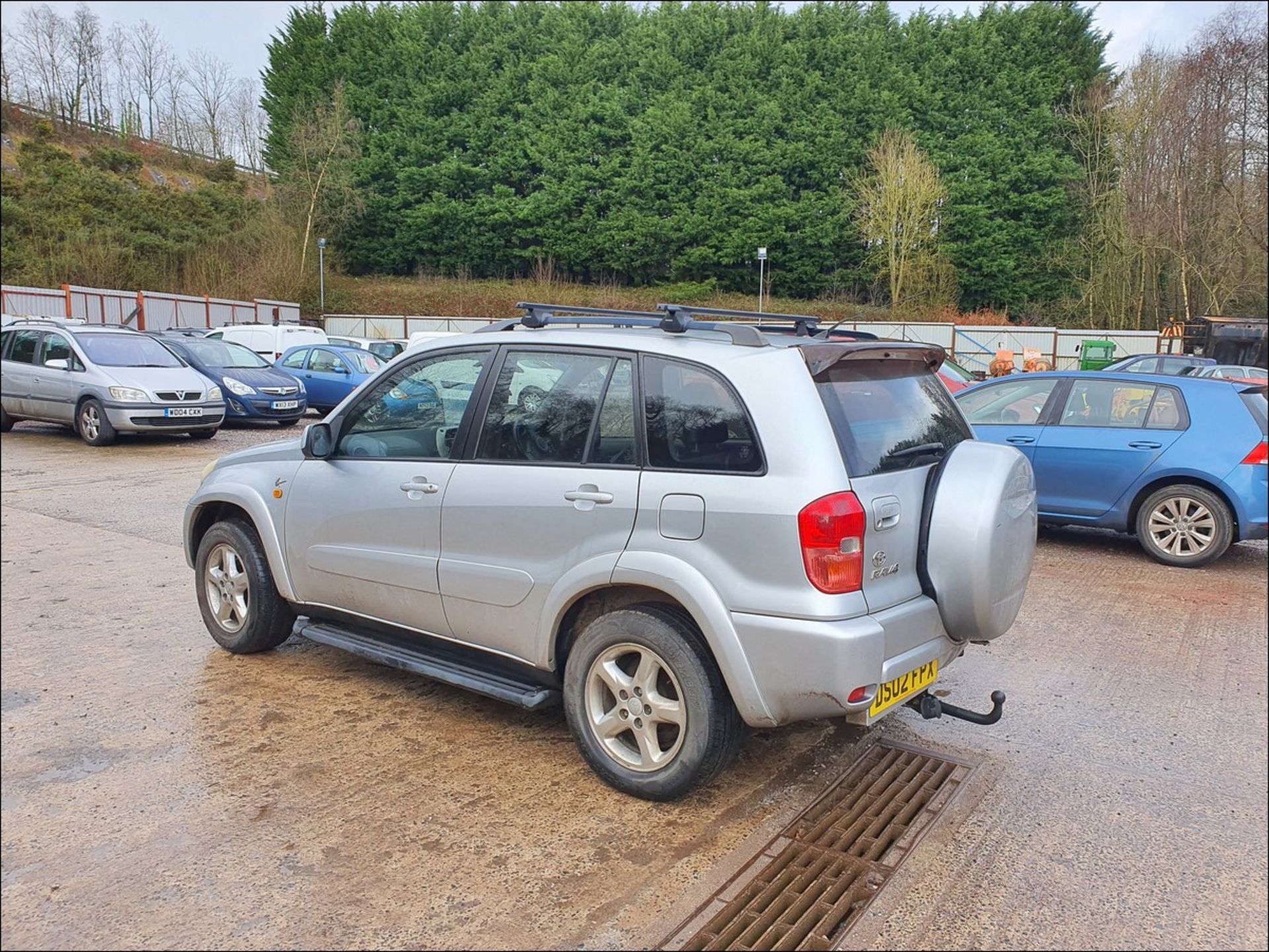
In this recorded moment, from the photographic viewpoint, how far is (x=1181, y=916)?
9.03 ft

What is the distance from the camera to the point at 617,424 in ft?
11.9

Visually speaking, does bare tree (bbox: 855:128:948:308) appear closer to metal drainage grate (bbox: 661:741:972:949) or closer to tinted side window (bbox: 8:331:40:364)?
metal drainage grate (bbox: 661:741:972:949)

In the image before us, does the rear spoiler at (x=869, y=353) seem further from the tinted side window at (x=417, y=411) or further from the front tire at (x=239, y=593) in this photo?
the front tire at (x=239, y=593)

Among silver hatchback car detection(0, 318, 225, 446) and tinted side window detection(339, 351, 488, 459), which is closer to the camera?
silver hatchback car detection(0, 318, 225, 446)

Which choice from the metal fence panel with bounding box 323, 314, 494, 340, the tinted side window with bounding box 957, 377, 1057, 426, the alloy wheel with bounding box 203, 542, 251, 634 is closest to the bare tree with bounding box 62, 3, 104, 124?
the alloy wheel with bounding box 203, 542, 251, 634

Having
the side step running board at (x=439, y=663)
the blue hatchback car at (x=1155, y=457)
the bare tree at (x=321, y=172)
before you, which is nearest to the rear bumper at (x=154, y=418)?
the side step running board at (x=439, y=663)

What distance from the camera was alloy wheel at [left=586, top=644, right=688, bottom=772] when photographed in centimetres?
343

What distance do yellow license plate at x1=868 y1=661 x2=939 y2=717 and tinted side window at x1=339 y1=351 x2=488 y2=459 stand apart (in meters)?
2.07

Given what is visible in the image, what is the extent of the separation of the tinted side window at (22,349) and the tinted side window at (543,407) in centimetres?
165

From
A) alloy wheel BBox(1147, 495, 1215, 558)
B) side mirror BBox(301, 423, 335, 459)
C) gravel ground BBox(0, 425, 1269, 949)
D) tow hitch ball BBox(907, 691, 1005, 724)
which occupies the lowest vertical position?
gravel ground BBox(0, 425, 1269, 949)

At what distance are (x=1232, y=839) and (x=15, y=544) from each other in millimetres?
3755

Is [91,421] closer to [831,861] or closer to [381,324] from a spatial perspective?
[831,861]

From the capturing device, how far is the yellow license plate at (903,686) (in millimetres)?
3258

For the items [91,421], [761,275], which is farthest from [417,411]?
[761,275]
